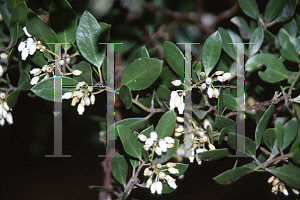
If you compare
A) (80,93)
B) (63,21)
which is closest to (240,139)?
(80,93)

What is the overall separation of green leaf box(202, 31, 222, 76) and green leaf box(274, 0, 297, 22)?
0.26 meters

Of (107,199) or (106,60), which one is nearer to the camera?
(106,60)

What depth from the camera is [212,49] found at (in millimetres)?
579

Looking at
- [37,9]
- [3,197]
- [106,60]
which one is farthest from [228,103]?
[3,197]

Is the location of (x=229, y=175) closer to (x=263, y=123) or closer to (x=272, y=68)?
(x=263, y=123)

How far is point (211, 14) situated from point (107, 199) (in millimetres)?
858

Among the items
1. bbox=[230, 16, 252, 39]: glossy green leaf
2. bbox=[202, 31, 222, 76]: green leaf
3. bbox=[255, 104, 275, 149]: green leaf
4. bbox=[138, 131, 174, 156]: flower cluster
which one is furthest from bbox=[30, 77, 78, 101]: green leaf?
bbox=[230, 16, 252, 39]: glossy green leaf

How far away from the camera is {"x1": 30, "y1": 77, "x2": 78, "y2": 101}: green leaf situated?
52 cm

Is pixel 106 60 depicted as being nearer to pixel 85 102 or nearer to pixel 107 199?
pixel 85 102

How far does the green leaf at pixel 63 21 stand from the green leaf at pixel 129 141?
275 millimetres

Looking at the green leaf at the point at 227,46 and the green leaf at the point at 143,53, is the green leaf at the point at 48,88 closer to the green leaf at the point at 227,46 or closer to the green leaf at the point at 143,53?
the green leaf at the point at 143,53

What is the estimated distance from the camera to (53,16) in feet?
1.89

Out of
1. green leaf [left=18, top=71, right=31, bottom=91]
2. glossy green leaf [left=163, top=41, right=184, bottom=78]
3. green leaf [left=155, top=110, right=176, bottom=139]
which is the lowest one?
green leaf [left=155, top=110, right=176, bottom=139]

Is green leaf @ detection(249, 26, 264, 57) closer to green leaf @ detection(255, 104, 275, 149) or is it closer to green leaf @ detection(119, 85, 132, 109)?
green leaf @ detection(255, 104, 275, 149)
